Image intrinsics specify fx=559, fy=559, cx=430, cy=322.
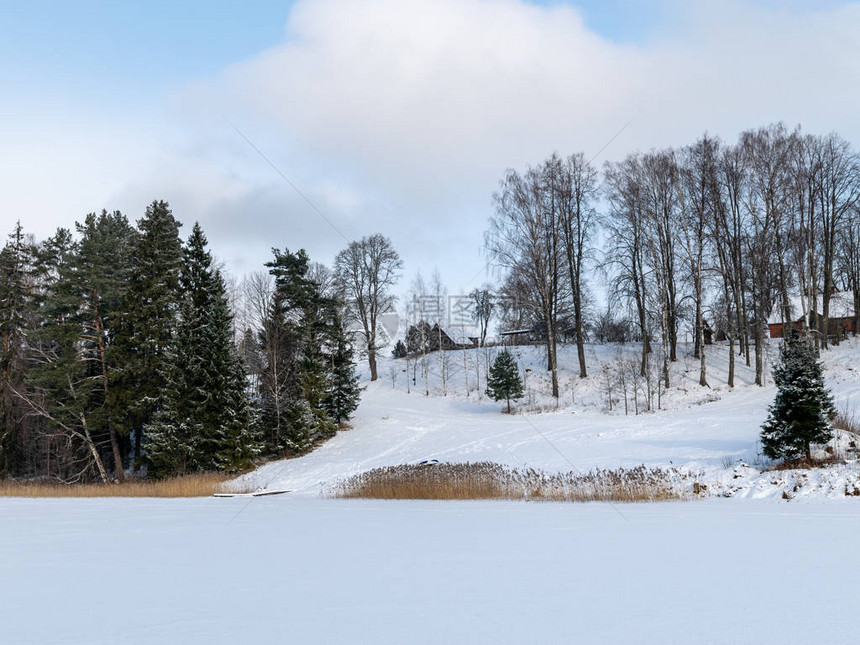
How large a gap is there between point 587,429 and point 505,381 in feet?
28.0

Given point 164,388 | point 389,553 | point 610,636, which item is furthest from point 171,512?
point 164,388

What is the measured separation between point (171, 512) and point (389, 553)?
720cm

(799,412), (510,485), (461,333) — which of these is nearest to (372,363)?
(461,333)

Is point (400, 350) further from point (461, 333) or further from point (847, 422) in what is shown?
point (847, 422)

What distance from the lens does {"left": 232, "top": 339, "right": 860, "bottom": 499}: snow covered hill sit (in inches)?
560

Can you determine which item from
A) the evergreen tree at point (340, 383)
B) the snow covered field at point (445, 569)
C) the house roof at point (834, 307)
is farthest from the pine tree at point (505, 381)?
the snow covered field at point (445, 569)

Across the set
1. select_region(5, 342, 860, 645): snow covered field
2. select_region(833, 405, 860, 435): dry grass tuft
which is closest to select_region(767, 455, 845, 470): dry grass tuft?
select_region(5, 342, 860, 645): snow covered field

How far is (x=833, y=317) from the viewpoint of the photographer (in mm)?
33719

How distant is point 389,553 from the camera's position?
22.5 feet

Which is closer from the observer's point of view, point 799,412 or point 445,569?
point 445,569

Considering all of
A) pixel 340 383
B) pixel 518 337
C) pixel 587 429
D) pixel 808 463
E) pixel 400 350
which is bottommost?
pixel 808 463

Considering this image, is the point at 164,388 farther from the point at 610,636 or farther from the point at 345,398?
the point at 610,636

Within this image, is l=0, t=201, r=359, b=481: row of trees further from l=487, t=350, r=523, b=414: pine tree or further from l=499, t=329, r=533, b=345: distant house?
l=499, t=329, r=533, b=345: distant house

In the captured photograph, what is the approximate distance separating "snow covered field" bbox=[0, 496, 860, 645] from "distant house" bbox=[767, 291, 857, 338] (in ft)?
66.6
